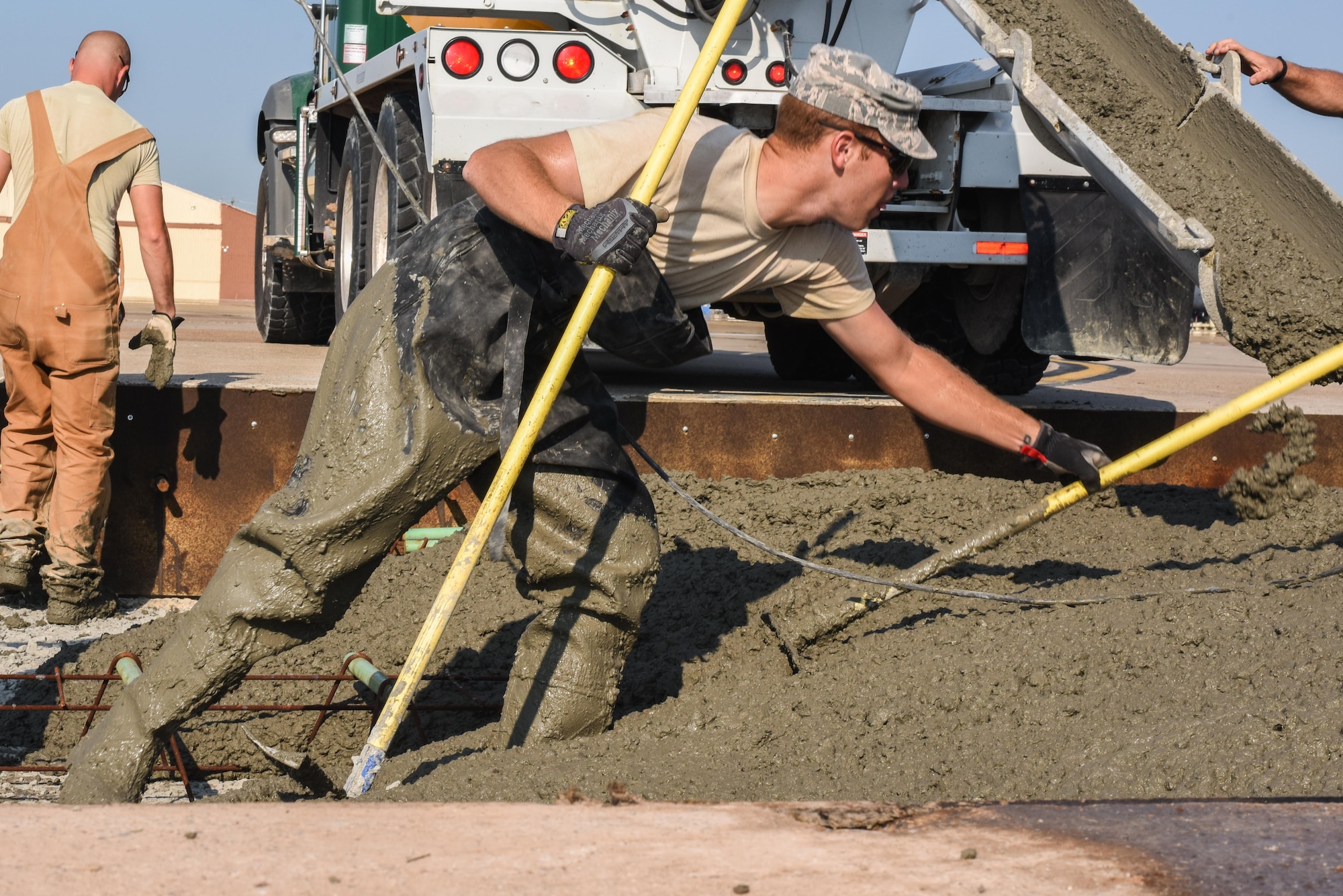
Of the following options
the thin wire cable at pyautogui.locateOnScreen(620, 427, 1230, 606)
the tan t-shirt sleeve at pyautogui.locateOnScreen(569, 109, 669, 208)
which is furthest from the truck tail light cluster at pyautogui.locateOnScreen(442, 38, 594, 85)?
the tan t-shirt sleeve at pyautogui.locateOnScreen(569, 109, 669, 208)

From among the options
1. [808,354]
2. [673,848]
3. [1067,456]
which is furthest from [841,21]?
[673,848]

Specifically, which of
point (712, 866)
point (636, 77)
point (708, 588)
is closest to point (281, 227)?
point (636, 77)

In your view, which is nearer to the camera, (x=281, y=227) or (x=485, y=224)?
(x=485, y=224)

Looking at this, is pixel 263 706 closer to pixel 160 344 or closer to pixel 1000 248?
pixel 160 344

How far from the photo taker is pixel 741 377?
8.18m

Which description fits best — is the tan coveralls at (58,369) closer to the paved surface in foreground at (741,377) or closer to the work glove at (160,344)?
the work glove at (160,344)

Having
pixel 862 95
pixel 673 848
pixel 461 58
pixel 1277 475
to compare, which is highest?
pixel 862 95

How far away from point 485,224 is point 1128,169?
2352 mm

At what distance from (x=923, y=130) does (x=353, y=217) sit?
3.30 m

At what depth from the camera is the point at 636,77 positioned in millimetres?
5355

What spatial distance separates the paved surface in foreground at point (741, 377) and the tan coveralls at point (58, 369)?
0.41 meters

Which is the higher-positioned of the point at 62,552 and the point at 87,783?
the point at 87,783

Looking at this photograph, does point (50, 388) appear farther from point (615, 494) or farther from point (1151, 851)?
point (1151, 851)

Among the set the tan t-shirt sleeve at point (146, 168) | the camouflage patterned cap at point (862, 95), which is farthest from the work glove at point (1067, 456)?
the tan t-shirt sleeve at point (146, 168)
